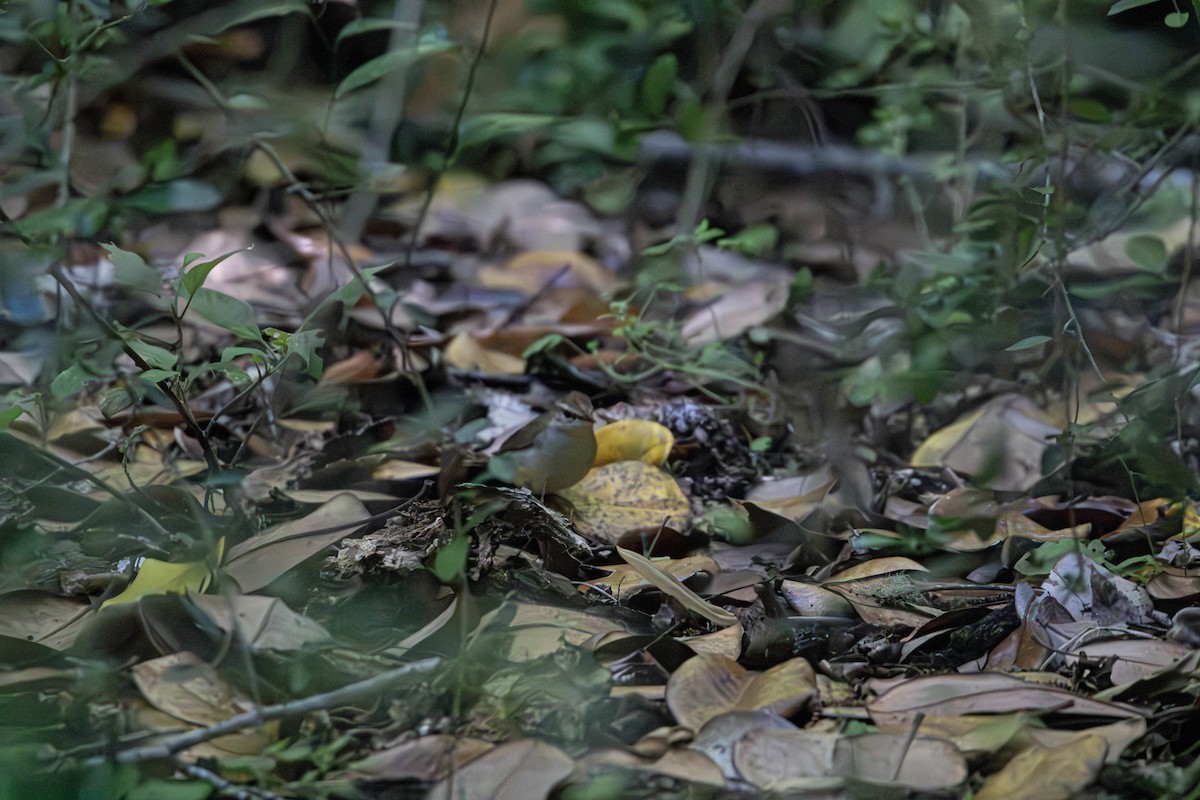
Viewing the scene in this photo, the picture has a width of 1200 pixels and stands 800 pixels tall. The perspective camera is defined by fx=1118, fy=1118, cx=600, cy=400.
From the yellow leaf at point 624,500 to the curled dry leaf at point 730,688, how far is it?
14.0 inches

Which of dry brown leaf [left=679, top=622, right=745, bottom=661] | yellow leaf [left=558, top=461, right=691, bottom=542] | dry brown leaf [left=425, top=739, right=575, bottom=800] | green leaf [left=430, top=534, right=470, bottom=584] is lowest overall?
yellow leaf [left=558, top=461, right=691, bottom=542]

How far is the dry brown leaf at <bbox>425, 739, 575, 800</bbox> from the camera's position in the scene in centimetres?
95

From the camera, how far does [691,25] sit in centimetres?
262

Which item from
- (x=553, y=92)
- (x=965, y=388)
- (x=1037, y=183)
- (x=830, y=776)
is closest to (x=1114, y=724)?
(x=830, y=776)

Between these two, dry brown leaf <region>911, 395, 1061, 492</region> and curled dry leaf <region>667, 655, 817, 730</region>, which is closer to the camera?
curled dry leaf <region>667, 655, 817, 730</region>

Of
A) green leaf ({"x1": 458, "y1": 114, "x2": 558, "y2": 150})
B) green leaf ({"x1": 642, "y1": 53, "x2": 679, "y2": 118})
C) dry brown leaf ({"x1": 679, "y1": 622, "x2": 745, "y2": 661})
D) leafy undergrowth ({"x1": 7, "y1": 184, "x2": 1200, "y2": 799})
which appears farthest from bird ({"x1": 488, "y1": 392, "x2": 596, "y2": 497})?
green leaf ({"x1": 642, "y1": 53, "x2": 679, "y2": 118})

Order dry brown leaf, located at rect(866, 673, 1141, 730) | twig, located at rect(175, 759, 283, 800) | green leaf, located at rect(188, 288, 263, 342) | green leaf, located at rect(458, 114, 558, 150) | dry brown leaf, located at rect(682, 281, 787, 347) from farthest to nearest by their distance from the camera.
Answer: dry brown leaf, located at rect(682, 281, 787, 347)
green leaf, located at rect(458, 114, 558, 150)
green leaf, located at rect(188, 288, 263, 342)
dry brown leaf, located at rect(866, 673, 1141, 730)
twig, located at rect(175, 759, 283, 800)

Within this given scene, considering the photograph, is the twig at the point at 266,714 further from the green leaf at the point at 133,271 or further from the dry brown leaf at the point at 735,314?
the dry brown leaf at the point at 735,314

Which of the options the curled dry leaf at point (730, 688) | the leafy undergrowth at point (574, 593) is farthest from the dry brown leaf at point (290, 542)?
the curled dry leaf at point (730, 688)

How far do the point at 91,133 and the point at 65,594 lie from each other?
2.00 metres

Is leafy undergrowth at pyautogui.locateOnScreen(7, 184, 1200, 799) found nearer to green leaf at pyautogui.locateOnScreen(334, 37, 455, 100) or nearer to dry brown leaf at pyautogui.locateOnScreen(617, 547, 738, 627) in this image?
dry brown leaf at pyautogui.locateOnScreen(617, 547, 738, 627)

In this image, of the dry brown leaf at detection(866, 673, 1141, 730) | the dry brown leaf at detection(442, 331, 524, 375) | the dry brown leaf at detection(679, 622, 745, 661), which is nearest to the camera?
the dry brown leaf at detection(866, 673, 1141, 730)

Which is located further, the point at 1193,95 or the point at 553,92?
the point at 553,92

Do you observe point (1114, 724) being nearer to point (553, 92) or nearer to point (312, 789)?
point (312, 789)
